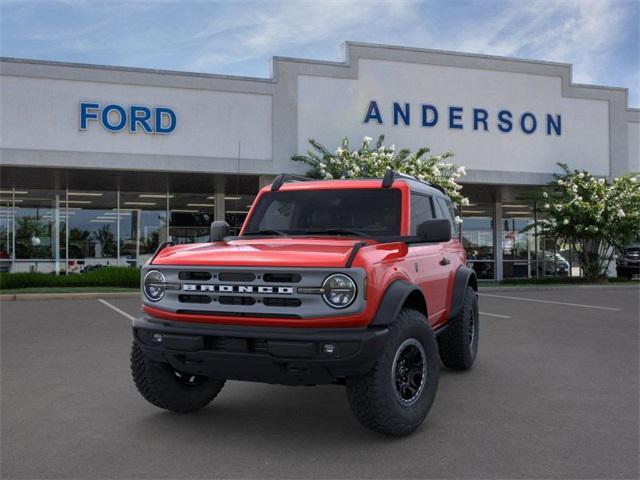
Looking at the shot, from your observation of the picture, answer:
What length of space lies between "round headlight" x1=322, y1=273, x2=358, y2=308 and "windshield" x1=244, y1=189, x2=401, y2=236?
4.07ft

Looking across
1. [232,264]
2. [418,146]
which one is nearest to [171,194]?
[418,146]

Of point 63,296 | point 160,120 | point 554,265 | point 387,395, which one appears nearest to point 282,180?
point 387,395

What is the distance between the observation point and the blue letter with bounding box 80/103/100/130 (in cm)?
1773

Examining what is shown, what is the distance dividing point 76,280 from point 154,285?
1485cm

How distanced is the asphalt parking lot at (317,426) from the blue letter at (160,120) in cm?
1139

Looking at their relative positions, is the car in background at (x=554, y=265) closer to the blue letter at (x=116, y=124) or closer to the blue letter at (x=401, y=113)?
the blue letter at (x=401, y=113)

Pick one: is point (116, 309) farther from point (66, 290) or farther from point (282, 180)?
point (282, 180)

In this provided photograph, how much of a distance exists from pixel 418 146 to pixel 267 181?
212 inches

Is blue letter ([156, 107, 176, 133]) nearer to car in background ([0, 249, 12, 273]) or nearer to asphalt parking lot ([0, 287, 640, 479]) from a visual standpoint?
car in background ([0, 249, 12, 273])

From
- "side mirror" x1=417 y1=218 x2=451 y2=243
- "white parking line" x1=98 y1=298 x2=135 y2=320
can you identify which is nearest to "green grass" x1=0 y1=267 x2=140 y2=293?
"white parking line" x1=98 y1=298 x2=135 y2=320

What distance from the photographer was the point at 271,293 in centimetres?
408

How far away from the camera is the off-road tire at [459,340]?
6.41 meters

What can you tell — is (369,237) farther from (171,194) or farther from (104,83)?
(171,194)

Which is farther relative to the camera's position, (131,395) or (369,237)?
(131,395)
